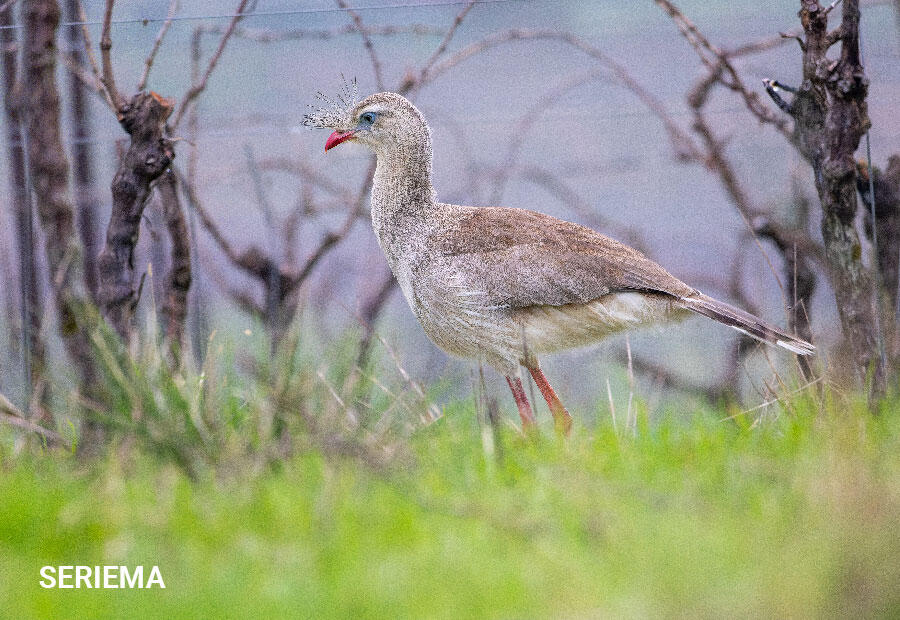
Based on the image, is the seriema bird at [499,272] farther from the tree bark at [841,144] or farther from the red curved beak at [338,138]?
the tree bark at [841,144]

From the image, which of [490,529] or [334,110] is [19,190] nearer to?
[334,110]

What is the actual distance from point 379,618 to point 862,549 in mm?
749

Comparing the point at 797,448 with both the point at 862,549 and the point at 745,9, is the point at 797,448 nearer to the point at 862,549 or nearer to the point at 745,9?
the point at 862,549

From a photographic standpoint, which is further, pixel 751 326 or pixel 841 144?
pixel 841 144

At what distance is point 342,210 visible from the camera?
3.86m

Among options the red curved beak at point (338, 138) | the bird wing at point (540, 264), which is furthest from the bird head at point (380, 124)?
the bird wing at point (540, 264)

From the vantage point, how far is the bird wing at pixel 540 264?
8.52 ft

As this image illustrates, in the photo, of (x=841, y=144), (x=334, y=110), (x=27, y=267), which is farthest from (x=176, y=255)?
(x=841, y=144)

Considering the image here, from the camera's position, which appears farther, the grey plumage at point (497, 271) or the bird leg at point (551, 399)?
the bird leg at point (551, 399)

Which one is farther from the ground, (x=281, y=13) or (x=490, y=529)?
(x=281, y=13)

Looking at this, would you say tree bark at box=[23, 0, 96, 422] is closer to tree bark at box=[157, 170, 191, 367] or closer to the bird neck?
tree bark at box=[157, 170, 191, 367]

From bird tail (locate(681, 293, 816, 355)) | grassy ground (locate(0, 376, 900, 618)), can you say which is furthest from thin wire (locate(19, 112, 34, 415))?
bird tail (locate(681, 293, 816, 355))

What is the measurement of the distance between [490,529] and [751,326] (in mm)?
1136

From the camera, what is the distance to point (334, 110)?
282cm
